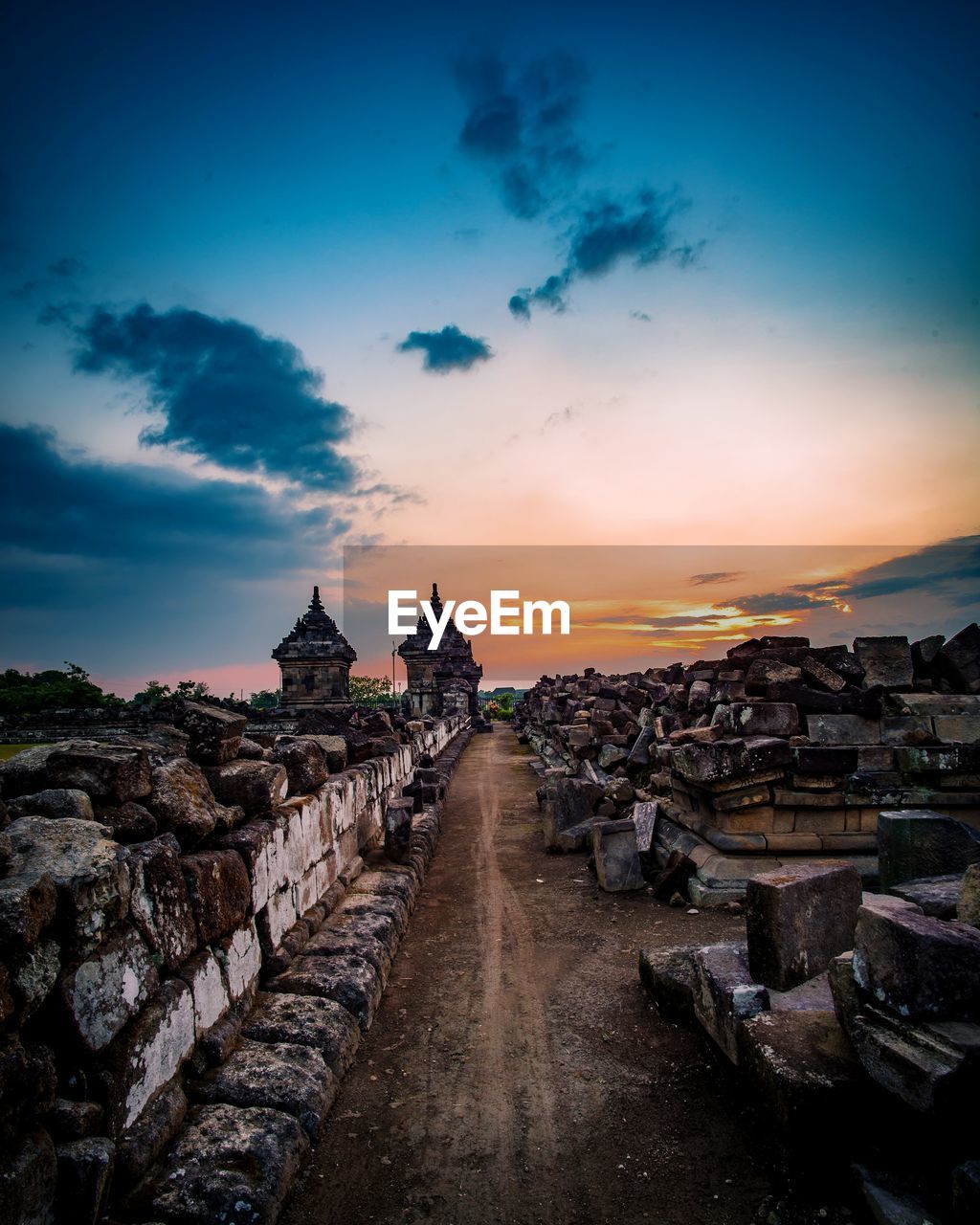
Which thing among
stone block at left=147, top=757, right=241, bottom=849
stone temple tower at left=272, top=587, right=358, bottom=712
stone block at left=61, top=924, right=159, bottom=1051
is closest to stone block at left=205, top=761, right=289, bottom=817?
stone block at left=147, top=757, right=241, bottom=849

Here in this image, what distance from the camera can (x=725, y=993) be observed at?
10.9 feet

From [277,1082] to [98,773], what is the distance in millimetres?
1554

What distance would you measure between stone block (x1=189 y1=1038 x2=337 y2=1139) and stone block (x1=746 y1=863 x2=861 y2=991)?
7.31 ft

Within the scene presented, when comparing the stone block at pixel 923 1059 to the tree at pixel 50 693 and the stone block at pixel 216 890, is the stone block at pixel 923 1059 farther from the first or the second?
the tree at pixel 50 693

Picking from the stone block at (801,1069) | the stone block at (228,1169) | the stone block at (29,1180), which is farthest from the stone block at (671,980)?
the stone block at (29,1180)

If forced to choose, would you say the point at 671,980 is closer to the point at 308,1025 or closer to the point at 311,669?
the point at 308,1025

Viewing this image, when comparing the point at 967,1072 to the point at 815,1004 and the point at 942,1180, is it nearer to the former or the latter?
the point at 942,1180

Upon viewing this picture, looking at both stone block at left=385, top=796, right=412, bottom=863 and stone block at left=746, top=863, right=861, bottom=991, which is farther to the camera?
stone block at left=385, top=796, right=412, bottom=863

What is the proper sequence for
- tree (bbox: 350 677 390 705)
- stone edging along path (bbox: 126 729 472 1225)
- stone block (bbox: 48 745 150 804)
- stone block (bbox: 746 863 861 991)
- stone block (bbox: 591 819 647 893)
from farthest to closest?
tree (bbox: 350 677 390 705), stone block (bbox: 591 819 647 893), stone block (bbox: 746 863 861 991), stone block (bbox: 48 745 150 804), stone edging along path (bbox: 126 729 472 1225)

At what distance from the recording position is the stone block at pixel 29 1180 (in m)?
1.68

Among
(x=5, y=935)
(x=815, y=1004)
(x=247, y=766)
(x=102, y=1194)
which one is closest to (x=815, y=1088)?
(x=815, y=1004)

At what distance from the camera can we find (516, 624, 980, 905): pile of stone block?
6.14 metres

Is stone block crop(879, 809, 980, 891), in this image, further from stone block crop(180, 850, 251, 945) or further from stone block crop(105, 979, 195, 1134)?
stone block crop(105, 979, 195, 1134)

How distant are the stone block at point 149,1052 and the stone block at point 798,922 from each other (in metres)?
2.70
